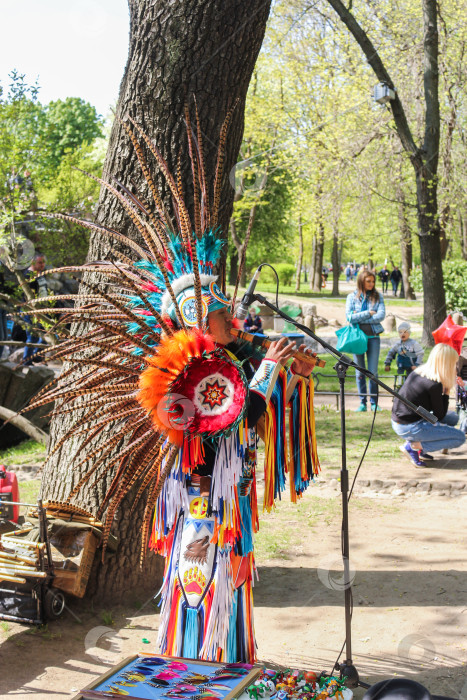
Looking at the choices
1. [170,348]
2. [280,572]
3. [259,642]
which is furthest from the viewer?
[280,572]

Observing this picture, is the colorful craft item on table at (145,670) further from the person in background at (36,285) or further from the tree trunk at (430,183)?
the tree trunk at (430,183)

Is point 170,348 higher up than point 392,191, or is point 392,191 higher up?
point 392,191

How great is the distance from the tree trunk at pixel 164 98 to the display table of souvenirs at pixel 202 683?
1.39 meters

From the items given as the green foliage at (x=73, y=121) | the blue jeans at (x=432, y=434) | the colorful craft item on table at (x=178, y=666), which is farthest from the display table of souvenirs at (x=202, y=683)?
the green foliage at (x=73, y=121)

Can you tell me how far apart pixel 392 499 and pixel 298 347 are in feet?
11.6

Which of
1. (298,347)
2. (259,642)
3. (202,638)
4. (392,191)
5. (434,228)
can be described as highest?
(392,191)

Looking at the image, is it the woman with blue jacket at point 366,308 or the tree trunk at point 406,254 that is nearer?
the woman with blue jacket at point 366,308

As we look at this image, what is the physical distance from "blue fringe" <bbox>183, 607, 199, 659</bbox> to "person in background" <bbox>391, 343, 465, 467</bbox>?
3.94 m

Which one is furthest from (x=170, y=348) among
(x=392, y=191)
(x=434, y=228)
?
(x=392, y=191)

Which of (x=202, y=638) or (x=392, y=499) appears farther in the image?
(x=392, y=499)

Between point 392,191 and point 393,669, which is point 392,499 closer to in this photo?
point 393,669

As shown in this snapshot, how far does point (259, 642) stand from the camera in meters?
3.79

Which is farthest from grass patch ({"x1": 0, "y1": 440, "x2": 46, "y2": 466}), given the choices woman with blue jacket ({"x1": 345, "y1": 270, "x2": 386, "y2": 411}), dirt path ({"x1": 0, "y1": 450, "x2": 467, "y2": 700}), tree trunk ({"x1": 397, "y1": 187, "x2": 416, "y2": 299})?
tree trunk ({"x1": 397, "y1": 187, "x2": 416, "y2": 299})

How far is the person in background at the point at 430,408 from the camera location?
6449 millimetres
